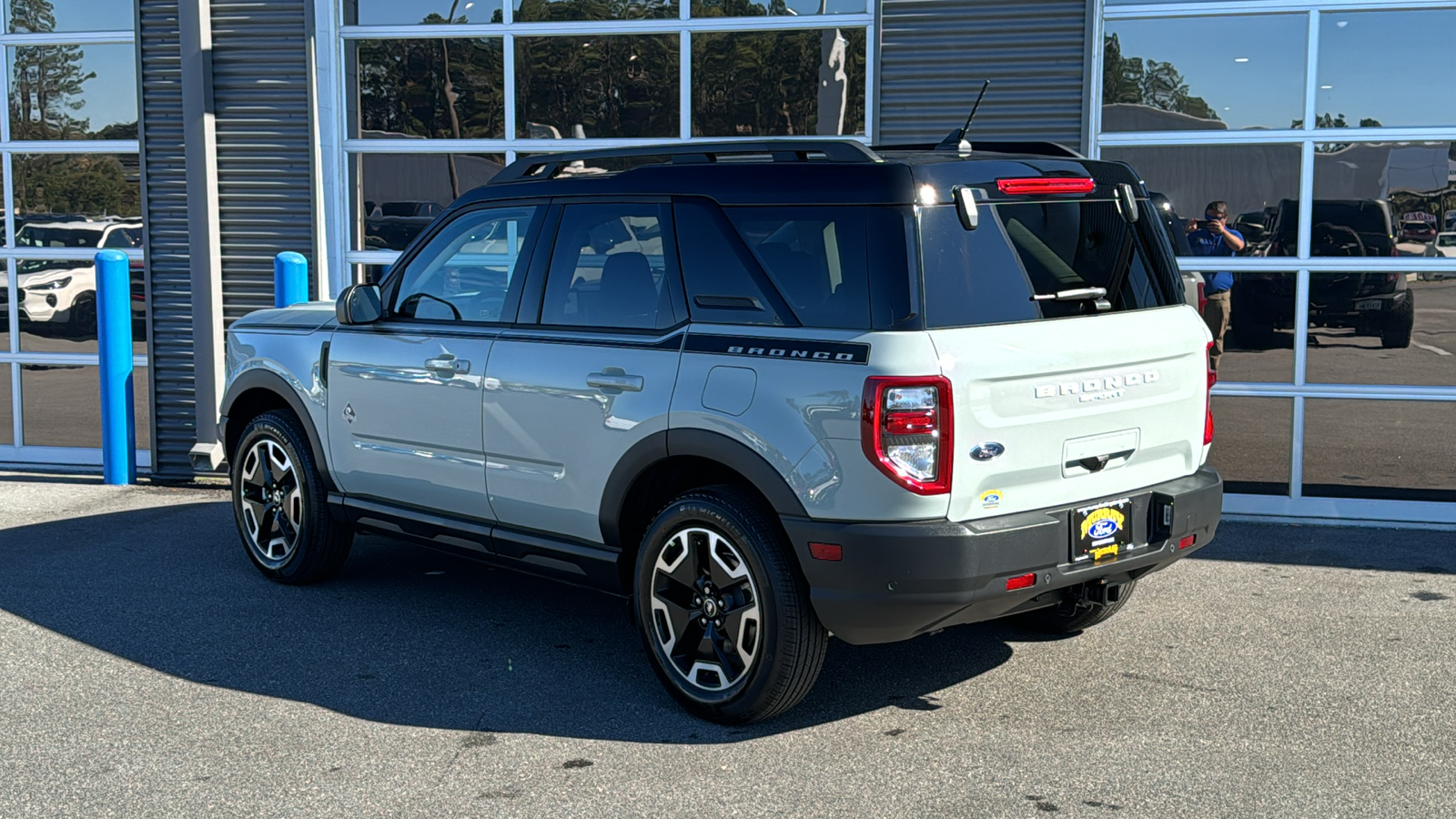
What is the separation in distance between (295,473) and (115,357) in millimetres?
3229

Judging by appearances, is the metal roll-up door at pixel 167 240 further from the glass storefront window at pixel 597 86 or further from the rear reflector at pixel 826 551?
the rear reflector at pixel 826 551

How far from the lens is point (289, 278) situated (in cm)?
869

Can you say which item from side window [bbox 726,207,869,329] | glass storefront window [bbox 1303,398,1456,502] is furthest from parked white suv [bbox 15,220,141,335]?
glass storefront window [bbox 1303,398,1456,502]

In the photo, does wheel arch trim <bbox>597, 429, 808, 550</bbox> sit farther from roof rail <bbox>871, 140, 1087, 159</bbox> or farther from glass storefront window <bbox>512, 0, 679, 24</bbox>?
glass storefront window <bbox>512, 0, 679, 24</bbox>

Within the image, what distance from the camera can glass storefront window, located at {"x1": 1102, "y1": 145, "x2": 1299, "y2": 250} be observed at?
809 centimetres

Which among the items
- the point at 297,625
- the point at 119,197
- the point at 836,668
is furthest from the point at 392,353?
the point at 119,197

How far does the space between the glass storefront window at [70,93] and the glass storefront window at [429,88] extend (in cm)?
194

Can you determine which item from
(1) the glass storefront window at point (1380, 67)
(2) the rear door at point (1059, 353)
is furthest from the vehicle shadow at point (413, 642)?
(1) the glass storefront window at point (1380, 67)

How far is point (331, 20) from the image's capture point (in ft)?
30.2

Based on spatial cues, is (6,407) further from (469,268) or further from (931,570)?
(931,570)

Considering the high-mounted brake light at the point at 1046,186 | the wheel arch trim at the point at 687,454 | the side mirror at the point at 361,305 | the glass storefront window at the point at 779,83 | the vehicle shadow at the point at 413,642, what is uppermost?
the glass storefront window at the point at 779,83

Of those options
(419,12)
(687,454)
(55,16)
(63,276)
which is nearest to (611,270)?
(687,454)

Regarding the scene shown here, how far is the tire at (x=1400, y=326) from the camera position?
320 inches

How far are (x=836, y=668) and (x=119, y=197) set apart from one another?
23.2 feet
